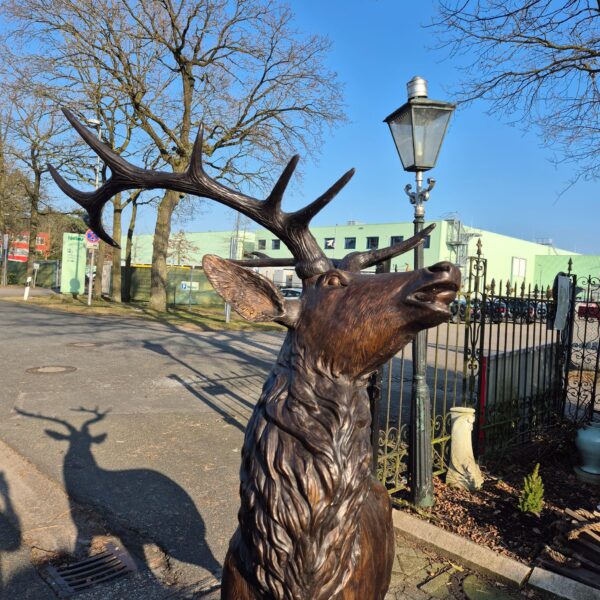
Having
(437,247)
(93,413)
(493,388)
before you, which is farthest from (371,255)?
(437,247)

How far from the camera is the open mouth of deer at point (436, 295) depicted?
1.51m

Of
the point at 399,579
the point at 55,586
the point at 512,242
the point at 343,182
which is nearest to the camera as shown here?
the point at 343,182

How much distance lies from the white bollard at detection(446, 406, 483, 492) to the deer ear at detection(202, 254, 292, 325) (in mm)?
3896

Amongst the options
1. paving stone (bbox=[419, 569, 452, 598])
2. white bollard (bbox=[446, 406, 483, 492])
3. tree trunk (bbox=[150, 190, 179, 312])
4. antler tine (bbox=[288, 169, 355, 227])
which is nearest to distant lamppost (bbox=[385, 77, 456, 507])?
white bollard (bbox=[446, 406, 483, 492])

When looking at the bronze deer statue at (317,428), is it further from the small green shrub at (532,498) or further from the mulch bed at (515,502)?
the small green shrub at (532,498)

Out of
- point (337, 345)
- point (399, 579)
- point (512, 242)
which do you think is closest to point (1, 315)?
point (399, 579)

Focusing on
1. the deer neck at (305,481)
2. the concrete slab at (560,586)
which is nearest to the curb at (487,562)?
the concrete slab at (560,586)

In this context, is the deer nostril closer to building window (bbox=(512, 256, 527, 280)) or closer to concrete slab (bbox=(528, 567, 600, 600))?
concrete slab (bbox=(528, 567, 600, 600))

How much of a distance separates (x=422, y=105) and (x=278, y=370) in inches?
133

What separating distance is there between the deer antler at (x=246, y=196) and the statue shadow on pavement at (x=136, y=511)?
2593 mm

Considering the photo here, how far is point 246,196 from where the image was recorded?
205 cm

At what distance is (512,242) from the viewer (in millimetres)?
54969

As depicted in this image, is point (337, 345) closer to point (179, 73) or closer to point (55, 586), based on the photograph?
point (55, 586)

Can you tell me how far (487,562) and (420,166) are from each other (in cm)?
326
